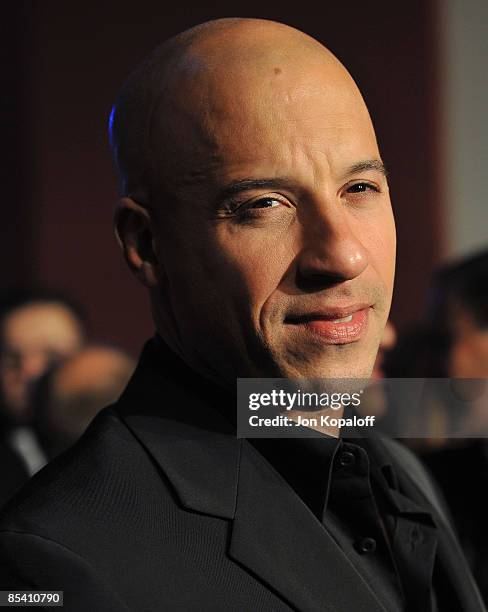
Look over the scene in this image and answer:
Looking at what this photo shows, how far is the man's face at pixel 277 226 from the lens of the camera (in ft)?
3.33

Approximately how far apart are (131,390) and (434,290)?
131cm

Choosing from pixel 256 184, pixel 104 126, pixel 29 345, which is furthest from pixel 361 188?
pixel 104 126

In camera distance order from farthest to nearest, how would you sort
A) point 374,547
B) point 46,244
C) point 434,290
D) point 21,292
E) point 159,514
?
point 46,244 → point 21,292 → point 434,290 → point 374,547 → point 159,514

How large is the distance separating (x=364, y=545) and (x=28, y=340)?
214cm

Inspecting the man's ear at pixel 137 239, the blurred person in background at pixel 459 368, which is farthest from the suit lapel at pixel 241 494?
the blurred person in background at pixel 459 368

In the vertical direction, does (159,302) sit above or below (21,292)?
below

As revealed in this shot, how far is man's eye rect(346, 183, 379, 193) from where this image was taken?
106 centimetres

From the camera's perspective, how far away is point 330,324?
1.03m

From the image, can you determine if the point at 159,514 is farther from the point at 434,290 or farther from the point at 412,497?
the point at 434,290

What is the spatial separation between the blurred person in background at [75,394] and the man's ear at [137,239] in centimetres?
98

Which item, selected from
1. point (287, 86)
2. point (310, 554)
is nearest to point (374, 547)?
point (310, 554)

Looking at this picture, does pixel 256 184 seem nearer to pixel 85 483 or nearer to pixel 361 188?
pixel 361 188

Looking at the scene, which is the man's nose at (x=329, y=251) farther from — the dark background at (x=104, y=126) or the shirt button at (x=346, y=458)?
the dark background at (x=104, y=126)

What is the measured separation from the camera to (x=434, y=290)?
2.30 m
